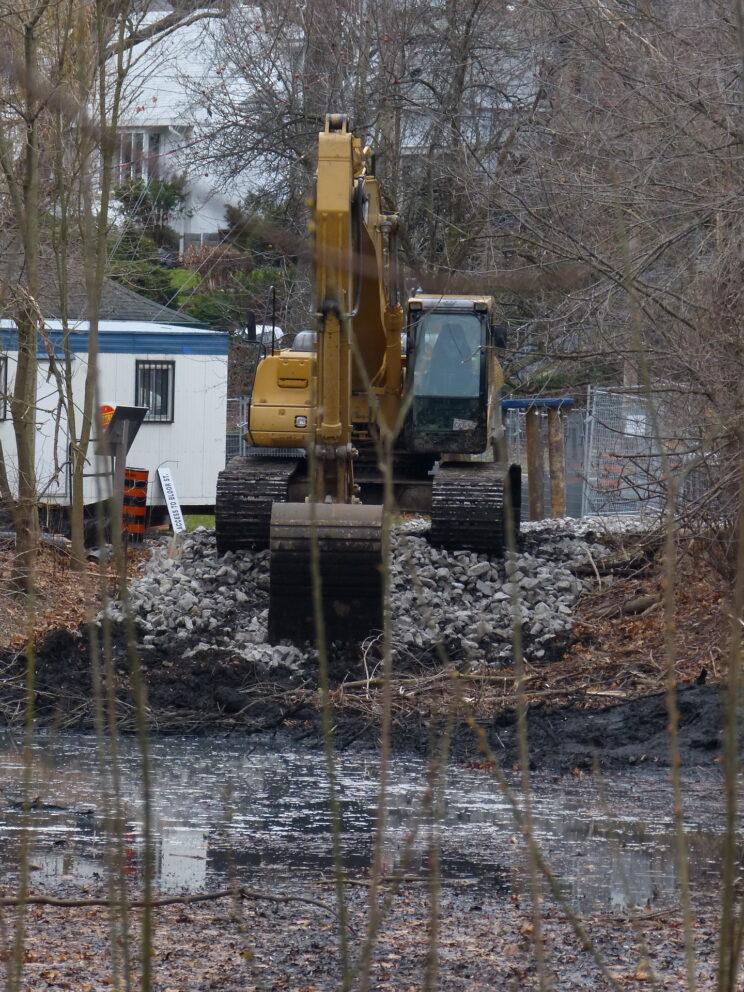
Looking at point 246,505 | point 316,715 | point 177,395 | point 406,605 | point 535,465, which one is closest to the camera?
point 316,715

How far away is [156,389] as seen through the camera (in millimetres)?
22672

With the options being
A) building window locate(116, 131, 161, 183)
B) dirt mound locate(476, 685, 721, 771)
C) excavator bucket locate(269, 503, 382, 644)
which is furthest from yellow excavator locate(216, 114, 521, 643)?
building window locate(116, 131, 161, 183)

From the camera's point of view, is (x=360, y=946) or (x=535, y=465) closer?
(x=360, y=946)

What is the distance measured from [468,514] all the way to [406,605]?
1789mm

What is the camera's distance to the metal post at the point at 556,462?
755 inches

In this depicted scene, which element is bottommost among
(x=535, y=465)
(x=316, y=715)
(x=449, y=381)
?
(x=316, y=715)

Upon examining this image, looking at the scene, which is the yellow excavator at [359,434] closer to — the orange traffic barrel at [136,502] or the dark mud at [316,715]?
the dark mud at [316,715]

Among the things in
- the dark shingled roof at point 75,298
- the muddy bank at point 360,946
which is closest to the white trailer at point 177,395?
the dark shingled roof at point 75,298

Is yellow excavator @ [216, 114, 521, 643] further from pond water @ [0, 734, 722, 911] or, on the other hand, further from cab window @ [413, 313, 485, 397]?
pond water @ [0, 734, 722, 911]

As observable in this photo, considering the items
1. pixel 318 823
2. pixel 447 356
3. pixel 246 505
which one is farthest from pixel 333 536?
pixel 447 356

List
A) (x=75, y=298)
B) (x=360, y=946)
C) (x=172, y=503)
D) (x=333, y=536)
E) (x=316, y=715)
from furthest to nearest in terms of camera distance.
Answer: (x=172, y=503) < (x=75, y=298) < (x=333, y=536) < (x=316, y=715) < (x=360, y=946)

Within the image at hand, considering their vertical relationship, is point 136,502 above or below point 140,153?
below

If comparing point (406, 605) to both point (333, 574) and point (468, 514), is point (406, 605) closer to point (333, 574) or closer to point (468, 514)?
point (333, 574)

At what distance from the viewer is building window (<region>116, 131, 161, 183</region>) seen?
1.86 metres
